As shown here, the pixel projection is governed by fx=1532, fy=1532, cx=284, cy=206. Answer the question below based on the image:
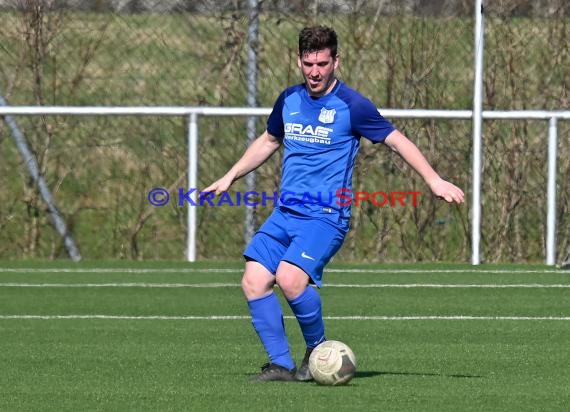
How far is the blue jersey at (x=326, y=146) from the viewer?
7.32 metres

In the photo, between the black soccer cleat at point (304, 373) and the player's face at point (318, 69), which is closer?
the player's face at point (318, 69)

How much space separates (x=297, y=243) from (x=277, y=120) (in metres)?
0.72

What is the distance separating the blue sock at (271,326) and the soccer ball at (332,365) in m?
0.22

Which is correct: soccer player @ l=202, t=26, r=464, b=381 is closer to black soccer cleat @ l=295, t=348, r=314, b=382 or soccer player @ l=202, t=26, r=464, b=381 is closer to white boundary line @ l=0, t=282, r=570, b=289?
black soccer cleat @ l=295, t=348, r=314, b=382

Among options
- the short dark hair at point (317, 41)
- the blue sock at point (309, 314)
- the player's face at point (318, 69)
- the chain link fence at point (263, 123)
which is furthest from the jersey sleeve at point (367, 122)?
the chain link fence at point (263, 123)

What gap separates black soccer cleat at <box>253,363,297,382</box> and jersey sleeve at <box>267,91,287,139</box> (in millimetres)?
1178

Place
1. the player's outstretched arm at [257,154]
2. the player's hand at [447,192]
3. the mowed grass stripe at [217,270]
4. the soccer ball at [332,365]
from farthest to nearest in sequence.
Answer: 1. the mowed grass stripe at [217,270]
2. the player's outstretched arm at [257,154]
3. the soccer ball at [332,365]
4. the player's hand at [447,192]

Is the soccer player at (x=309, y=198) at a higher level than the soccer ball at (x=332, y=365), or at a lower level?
higher

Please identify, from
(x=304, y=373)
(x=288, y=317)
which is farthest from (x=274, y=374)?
(x=288, y=317)

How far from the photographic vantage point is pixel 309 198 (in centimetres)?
732

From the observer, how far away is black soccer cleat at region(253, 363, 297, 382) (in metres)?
7.22

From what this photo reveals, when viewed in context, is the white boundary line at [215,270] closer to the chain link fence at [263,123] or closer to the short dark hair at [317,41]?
the chain link fence at [263,123]

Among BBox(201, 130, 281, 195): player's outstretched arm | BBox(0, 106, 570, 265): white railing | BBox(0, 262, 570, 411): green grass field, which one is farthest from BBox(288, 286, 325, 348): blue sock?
BBox(0, 106, 570, 265): white railing

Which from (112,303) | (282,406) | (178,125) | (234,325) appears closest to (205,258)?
(178,125)
